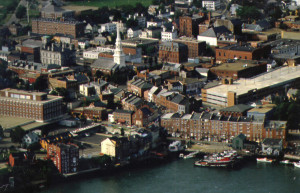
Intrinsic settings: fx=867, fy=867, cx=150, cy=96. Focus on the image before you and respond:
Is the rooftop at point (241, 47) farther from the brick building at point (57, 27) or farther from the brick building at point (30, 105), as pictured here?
the brick building at point (30, 105)

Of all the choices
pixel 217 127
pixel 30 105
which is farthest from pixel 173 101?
pixel 30 105

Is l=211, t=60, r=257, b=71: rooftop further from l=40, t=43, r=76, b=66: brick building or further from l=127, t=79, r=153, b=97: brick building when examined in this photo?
l=40, t=43, r=76, b=66: brick building

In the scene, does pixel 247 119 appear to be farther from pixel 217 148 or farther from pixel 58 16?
pixel 58 16

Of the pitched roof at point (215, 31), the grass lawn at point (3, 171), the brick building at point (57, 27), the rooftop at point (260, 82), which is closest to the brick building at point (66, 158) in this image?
the grass lawn at point (3, 171)

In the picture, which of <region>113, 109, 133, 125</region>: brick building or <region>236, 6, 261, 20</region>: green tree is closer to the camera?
<region>113, 109, 133, 125</region>: brick building

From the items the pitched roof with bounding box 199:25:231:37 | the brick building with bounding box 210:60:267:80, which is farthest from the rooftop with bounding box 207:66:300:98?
→ the pitched roof with bounding box 199:25:231:37

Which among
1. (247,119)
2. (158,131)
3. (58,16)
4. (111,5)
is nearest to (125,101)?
(158,131)
